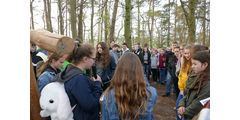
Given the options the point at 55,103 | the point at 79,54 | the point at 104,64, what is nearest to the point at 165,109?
the point at 104,64

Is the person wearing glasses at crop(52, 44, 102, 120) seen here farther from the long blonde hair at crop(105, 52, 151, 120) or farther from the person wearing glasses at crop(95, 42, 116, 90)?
the person wearing glasses at crop(95, 42, 116, 90)

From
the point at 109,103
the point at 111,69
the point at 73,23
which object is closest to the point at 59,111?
the point at 109,103

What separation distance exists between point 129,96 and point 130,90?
6cm

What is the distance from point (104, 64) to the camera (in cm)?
374

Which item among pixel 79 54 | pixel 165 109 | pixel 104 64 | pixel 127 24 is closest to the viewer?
pixel 79 54

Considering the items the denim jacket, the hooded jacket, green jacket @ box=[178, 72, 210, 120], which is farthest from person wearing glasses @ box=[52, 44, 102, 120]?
green jacket @ box=[178, 72, 210, 120]

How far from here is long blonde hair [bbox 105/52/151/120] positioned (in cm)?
149

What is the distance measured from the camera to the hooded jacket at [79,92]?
147 centimetres

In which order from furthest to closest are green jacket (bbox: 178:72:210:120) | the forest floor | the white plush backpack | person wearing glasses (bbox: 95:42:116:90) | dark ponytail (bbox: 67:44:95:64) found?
1. the forest floor
2. person wearing glasses (bbox: 95:42:116:90)
3. green jacket (bbox: 178:72:210:120)
4. dark ponytail (bbox: 67:44:95:64)
5. the white plush backpack

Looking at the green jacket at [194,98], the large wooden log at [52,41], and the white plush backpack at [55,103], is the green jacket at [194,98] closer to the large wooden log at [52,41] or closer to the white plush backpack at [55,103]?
the white plush backpack at [55,103]

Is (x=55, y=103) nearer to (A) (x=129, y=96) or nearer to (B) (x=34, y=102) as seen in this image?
(B) (x=34, y=102)

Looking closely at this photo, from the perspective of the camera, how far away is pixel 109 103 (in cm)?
153

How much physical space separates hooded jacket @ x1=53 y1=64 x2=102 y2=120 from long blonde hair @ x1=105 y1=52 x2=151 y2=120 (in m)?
0.18

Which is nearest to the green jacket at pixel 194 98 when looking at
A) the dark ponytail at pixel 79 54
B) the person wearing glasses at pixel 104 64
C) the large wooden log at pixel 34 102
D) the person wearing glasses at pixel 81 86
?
the person wearing glasses at pixel 81 86
